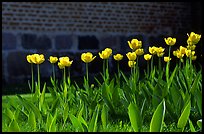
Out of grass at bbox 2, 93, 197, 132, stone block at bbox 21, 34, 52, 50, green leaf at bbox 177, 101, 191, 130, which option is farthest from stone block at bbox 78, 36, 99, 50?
green leaf at bbox 177, 101, 191, 130

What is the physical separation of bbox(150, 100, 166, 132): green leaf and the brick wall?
17.0ft

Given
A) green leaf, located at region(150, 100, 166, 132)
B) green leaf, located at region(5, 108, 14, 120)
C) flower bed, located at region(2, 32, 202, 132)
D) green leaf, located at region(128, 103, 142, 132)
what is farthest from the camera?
green leaf, located at region(5, 108, 14, 120)

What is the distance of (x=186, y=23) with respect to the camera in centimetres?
891

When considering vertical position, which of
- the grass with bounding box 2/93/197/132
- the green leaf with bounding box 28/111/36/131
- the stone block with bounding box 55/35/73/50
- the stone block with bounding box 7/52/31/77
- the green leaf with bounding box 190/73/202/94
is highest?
the stone block with bounding box 55/35/73/50

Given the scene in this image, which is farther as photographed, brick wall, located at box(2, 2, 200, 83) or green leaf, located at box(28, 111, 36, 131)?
brick wall, located at box(2, 2, 200, 83)

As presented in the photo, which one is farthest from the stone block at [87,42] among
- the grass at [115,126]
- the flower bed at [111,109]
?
the grass at [115,126]

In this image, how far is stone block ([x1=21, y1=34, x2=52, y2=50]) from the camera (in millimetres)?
7418

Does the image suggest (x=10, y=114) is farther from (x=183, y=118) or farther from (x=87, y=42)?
(x=87, y=42)

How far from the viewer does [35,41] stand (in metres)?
7.50

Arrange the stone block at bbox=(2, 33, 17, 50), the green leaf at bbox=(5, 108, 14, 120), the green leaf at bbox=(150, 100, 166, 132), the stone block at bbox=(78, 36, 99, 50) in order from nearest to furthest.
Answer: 1. the green leaf at bbox=(150, 100, 166, 132)
2. the green leaf at bbox=(5, 108, 14, 120)
3. the stone block at bbox=(2, 33, 17, 50)
4. the stone block at bbox=(78, 36, 99, 50)

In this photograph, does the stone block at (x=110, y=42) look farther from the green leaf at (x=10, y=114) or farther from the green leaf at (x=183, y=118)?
the green leaf at (x=183, y=118)

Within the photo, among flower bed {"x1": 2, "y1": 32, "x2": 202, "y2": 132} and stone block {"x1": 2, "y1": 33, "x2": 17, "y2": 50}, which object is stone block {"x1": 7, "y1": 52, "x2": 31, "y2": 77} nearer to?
stone block {"x1": 2, "y1": 33, "x2": 17, "y2": 50}

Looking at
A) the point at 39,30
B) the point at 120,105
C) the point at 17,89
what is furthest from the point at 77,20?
the point at 120,105

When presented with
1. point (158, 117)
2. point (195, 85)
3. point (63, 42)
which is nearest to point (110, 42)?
point (63, 42)
